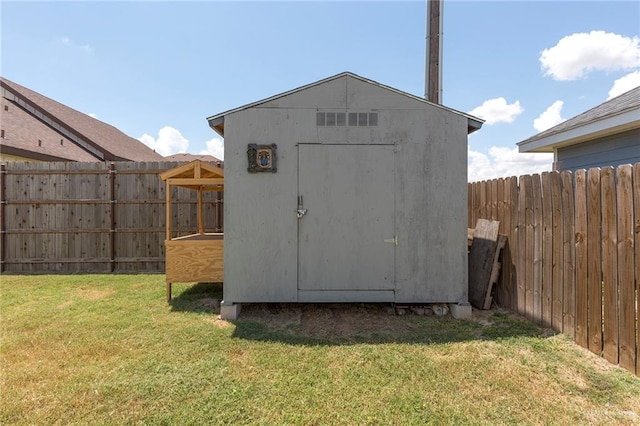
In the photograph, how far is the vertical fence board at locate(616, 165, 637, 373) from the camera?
2.47 meters

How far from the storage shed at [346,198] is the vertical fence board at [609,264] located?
143 cm

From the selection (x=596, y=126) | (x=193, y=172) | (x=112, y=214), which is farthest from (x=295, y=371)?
(x=112, y=214)

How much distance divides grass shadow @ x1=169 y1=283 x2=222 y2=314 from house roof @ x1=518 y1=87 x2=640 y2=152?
626cm

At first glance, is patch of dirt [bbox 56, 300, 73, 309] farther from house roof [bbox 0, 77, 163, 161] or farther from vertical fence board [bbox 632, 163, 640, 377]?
vertical fence board [bbox 632, 163, 640, 377]

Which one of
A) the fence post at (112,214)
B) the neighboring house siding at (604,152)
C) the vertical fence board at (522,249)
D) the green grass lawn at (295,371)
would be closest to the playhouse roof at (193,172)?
the green grass lawn at (295,371)

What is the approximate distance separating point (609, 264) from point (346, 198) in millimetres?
2642

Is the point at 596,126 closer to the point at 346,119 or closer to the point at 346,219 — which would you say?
the point at 346,119

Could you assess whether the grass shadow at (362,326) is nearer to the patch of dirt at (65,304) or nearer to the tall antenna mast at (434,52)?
the patch of dirt at (65,304)

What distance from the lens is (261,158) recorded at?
155 inches

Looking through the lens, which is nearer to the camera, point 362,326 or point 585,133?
point 362,326

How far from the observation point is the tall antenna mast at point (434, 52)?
215 inches

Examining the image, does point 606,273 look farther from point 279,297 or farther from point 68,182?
point 68,182

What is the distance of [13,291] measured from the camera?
5.14m

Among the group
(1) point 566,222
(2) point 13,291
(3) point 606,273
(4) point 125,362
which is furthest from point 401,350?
(2) point 13,291
